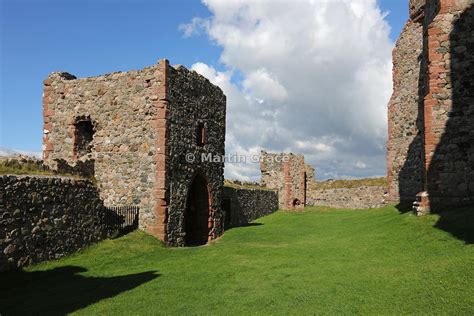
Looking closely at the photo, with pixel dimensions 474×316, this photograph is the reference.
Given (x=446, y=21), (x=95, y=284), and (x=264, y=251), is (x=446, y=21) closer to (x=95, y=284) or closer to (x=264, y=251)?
(x=264, y=251)

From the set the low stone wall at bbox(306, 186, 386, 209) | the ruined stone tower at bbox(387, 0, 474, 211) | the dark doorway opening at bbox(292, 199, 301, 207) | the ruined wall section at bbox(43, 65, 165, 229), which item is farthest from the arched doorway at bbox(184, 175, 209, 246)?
the low stone wall at bbox(306, 186, 386, 209)

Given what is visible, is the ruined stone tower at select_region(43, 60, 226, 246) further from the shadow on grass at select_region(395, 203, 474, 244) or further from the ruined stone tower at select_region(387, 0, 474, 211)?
the shadow on grass at select_region(395, 203, 474, 244)

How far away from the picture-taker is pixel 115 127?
45.2ft

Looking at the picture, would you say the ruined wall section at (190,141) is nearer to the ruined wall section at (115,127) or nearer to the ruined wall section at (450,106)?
the ruined wall section at (115,127)

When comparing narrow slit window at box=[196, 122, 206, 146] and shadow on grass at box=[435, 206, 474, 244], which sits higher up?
narrow slit window at box=[196, 122, 206, 146]

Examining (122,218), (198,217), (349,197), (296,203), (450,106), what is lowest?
(198,217)

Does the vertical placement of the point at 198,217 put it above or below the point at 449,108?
below

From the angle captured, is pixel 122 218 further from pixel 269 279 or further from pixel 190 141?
pixel 269 279

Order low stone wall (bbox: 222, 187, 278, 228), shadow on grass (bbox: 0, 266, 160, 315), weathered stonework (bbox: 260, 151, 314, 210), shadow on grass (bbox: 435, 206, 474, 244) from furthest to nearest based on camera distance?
weathered stonework (bbox: 260, 151, 314, 210), low stone wall (bbox: 222, 187, 278, 228), shadow on grass (bbox: 435, 206, 474, 244), shadow on grass (bbox: 0, 266, 160, 315)

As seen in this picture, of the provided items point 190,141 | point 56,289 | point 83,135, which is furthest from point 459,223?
point 83,135

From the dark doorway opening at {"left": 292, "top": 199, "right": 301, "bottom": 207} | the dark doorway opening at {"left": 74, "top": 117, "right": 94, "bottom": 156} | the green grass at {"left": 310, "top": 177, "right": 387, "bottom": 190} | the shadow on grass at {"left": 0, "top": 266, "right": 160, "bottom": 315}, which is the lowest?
the shadow on grass at {"left": 0, "top": 266, "right": 160, "bottom": 315}

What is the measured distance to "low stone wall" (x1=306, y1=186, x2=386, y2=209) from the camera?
96.8ft

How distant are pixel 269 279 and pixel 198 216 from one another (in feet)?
30.4

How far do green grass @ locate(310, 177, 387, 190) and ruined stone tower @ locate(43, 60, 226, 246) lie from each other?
742 inches
